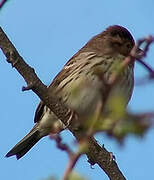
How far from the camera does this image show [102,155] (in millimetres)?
3859

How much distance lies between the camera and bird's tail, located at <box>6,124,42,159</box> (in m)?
6.52

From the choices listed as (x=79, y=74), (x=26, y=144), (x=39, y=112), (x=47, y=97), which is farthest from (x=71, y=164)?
(x=26, y=144)

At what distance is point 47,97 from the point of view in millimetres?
3518

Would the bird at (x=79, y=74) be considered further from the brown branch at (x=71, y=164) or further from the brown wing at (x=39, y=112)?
the brown branch at (x=71, y=164)

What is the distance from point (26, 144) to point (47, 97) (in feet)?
11.1

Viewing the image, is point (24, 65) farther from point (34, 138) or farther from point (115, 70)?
point (34, 138)

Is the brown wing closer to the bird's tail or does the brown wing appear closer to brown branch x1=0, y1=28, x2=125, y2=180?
the bird's tail

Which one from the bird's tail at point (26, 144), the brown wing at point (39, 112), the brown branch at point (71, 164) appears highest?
the brown branch at point (71, 164)

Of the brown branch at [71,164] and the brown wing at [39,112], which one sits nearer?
the brown branch at [71,164]

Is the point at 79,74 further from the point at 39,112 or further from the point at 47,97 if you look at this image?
the point at 47,97

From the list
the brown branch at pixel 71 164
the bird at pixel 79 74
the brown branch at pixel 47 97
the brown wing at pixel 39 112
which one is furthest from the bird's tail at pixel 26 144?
the brown branch at pixel 71 164

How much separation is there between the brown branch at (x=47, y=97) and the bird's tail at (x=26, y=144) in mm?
2762

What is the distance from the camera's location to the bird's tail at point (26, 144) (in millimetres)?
6520

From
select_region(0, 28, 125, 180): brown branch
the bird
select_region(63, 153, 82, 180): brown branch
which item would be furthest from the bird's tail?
select_region(63, 153, 82, 180): brown branch
